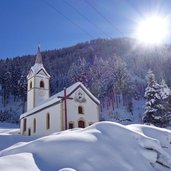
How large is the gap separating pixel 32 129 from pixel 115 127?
25700mm

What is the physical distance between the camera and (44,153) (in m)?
8.67

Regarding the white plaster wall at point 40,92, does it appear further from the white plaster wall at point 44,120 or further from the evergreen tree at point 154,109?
the evergreen tree at point 154,109

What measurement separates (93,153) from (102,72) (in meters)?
83.1

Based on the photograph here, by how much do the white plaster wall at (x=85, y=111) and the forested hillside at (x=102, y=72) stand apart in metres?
36.0

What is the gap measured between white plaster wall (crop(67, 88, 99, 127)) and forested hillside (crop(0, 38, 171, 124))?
36.0 m

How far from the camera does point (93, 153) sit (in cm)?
909

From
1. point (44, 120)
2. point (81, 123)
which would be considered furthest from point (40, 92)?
point (81, 123)

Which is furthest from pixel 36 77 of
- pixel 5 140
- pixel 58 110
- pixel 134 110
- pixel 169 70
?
pixel 169 70

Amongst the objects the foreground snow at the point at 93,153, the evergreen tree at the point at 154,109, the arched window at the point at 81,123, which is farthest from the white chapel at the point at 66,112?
the foreground snow at the point at 93,153

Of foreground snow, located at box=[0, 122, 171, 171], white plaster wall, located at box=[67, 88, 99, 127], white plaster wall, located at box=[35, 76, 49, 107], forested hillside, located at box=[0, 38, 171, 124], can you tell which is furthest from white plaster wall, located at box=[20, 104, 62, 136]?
forested hillside, located at box=[0, 38, 171, 124]

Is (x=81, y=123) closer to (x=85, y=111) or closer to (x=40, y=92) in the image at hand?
(x=85, y=111)

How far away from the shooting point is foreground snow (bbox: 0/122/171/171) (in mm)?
7957

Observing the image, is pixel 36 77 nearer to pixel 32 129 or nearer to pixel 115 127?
pixel 32 129

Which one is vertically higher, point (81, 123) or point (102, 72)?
point (102, 72)
